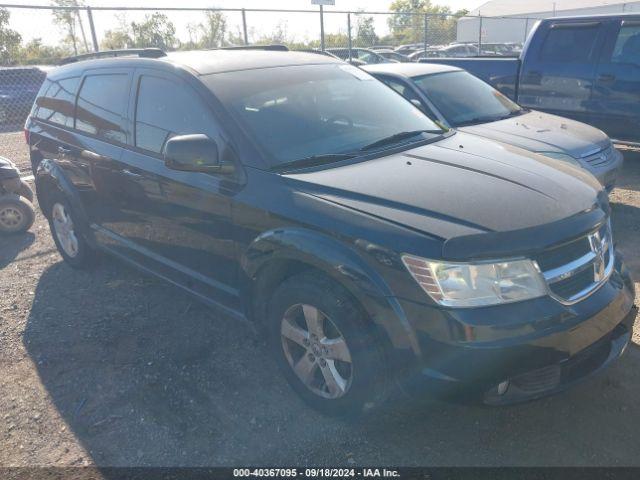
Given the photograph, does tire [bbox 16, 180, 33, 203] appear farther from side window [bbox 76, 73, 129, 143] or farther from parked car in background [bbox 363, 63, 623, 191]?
parked car in background [bbox 363, 63, 623, 191]

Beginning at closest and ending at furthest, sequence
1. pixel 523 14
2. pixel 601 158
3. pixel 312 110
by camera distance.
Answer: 1. pixel 312 110
2. pixel 601 158
3. pixel 523 14

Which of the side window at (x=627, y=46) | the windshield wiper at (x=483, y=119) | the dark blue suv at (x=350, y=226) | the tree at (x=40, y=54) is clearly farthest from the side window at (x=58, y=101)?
the tree at (x=40, y=54)

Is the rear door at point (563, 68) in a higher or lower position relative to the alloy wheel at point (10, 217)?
higher

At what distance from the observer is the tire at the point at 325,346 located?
8.13 ft

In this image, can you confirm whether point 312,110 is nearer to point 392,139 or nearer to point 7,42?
point 392,139

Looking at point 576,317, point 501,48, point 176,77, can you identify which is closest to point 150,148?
point 176,77

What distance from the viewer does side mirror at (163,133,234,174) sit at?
2.83 metres

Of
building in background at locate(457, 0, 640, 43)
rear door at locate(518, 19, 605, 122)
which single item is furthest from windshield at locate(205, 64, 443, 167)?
building in background at locate(457, 0, 640, 43)

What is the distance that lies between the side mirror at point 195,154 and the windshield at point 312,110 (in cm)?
26

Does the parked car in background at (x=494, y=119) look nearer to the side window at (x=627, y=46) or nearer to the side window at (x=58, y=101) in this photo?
the side window at (x=627, y=46)

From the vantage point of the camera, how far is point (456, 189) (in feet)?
8.71

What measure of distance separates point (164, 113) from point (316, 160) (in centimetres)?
116

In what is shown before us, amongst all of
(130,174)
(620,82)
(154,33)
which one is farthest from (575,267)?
(154,33)

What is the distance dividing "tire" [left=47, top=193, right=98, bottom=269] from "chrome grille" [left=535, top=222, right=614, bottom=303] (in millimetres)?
3766
